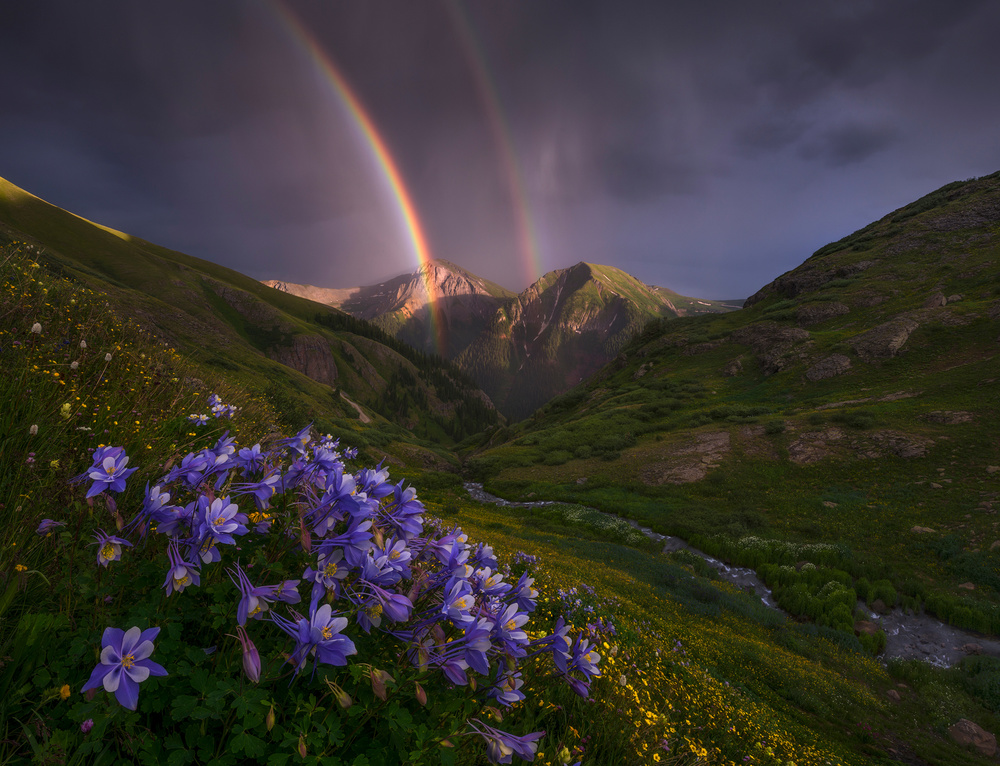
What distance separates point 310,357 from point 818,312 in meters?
118

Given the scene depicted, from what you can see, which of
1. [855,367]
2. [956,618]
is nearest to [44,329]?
[956,618]

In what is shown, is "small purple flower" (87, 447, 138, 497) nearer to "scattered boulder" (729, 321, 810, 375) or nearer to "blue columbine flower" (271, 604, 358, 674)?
"blue columbine flower" (271, 604, 358, 674)

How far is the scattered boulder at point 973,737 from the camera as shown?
8102 millimetres

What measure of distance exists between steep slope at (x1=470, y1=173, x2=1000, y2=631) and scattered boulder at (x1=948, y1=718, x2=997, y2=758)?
7822mm

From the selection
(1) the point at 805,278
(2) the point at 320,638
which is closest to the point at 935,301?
(1) the point at 805,278

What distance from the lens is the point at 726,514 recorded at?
81.4 ft

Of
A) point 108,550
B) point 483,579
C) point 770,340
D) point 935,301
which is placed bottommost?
point 483,579

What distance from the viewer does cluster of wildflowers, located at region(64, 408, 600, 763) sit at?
1432mm

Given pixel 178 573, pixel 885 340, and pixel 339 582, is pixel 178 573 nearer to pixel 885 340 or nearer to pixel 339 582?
pixel 339 582

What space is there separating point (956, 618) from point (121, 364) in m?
24.6

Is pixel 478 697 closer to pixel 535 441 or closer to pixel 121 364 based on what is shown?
pixel 121 364

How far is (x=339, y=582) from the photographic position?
1686mm

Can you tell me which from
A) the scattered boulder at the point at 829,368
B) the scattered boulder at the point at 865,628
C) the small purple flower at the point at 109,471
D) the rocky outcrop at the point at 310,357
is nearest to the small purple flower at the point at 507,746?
the small purple flower at the point at 109,471

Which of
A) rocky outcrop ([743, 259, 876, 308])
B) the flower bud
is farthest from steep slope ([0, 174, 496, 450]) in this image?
rocky outcrop ([743, 259, 876, 308])
